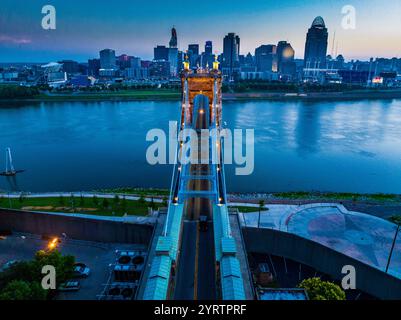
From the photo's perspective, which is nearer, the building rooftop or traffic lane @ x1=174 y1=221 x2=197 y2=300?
traffic lane @ x1=174 y1=221 x2=197 y2=300

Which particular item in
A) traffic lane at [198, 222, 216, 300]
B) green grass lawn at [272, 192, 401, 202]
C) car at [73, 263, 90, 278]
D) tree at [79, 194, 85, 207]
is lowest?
green grass lawn at [272, 192, 401, 202]

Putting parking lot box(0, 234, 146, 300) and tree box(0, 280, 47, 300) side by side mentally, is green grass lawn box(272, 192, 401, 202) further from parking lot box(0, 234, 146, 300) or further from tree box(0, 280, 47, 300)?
tree box(0, 280, 47, 300)

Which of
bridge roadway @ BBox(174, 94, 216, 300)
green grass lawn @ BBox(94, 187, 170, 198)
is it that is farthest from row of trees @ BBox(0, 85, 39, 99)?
bridge roadway @ BBox(174, 94, 216, 300)

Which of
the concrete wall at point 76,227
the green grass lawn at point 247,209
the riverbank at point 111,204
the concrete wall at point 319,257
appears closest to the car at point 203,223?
the concrete wall at point 319,257
